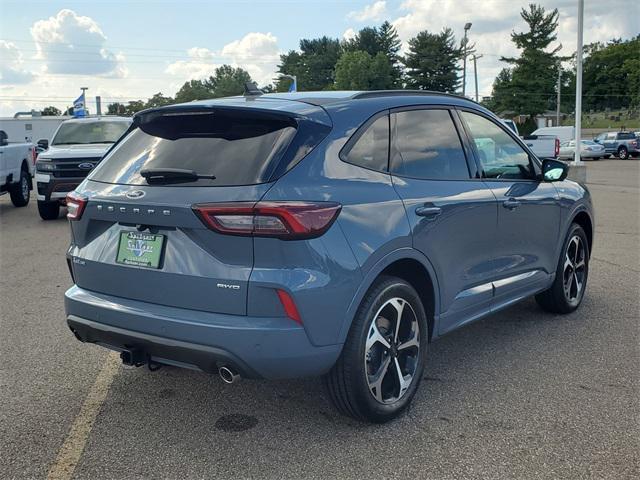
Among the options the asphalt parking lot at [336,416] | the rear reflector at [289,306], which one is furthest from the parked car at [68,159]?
the rear reflector at [289,306]

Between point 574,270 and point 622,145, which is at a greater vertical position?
point 574,270

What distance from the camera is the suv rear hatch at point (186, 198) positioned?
9.87ft

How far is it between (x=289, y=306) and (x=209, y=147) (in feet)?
3.07

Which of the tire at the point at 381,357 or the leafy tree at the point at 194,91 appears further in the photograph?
the leafy tree at the point at 194,91

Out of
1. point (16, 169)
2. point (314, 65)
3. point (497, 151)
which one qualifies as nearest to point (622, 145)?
point (16, 169)

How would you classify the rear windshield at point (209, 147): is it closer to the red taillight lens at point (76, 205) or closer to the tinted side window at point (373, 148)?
the red taillight lens at point (76, 205)

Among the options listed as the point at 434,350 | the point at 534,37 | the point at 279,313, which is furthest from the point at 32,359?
the point at 534,37

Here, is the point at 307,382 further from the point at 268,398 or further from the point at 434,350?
the point at 434,350

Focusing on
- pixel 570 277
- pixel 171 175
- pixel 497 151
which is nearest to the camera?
pixel 171 175

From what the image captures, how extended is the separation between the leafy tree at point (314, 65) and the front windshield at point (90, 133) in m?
98.1

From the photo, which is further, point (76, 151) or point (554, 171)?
point (76, 151)

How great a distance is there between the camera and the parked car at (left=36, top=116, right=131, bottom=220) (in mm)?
11930

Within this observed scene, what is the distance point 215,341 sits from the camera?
2977 mm

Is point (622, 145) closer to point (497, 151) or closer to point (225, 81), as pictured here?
point (497, 151)
